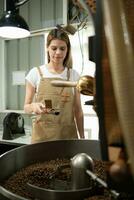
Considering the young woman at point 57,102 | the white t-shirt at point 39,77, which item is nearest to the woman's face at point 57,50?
the young woman at point 57,102

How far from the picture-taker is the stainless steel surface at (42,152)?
2.59ft

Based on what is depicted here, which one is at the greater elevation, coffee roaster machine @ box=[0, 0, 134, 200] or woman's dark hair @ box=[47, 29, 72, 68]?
woman's dark hair @ box=[47, 29, 72, 68]

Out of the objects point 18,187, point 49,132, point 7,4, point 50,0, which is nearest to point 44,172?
point 18,187

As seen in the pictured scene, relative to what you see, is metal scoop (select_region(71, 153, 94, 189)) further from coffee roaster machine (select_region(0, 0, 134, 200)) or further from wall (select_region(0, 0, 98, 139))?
wall (select_region(0, 0, 98, 139))

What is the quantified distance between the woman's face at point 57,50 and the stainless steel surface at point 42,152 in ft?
3.48

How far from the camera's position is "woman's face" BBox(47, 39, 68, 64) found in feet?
6.13

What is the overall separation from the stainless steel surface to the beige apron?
1.00m

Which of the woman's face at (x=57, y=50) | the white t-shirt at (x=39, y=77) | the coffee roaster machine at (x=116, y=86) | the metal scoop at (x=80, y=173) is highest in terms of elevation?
the woman's face at (x=57, y=50)

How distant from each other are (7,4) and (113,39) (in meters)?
0.86

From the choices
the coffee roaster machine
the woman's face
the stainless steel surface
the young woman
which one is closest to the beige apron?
the young woman

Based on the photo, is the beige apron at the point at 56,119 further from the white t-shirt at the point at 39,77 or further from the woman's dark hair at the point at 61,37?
the woman's dark hair at the point at 61,37

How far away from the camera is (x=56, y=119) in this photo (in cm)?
204

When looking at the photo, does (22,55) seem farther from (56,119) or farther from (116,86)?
(116,86)

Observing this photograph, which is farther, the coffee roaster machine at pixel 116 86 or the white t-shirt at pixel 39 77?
the white t-shirt at pixel 39 77
